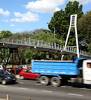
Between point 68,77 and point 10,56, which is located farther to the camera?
point 10,56

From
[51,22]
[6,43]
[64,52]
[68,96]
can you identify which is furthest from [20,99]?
[51,22]

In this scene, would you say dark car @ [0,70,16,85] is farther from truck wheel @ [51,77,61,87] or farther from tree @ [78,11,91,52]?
tree @ [78,11,91,52]

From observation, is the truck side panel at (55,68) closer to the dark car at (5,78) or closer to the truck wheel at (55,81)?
the truck wheel at (55,81)

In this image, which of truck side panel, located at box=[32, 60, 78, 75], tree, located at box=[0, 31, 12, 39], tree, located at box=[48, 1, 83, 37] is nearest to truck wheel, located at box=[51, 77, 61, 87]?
truck side panel, located at box=[32, 60, 78, 75]

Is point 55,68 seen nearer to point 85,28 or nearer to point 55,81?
point 55,81

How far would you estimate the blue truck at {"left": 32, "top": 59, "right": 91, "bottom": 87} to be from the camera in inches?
1145

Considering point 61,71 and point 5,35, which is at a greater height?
point 5,35

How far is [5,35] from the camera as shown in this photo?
130 meters

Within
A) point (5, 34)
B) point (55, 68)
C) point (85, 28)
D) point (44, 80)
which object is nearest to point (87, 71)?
point (55, 68)

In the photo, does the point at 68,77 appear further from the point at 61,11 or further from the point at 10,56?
the point at 61,11

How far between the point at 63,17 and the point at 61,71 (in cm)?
8368

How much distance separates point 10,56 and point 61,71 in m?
50.3

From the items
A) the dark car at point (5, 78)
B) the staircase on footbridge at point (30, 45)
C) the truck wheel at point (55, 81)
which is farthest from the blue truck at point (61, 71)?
the staircase on footbridge at point (30, 45)

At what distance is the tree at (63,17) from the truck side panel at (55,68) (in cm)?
8034
